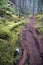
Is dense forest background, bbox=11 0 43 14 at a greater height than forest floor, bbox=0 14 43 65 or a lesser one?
lesser

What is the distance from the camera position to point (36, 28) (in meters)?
7.24

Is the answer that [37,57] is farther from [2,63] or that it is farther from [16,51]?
[2,63]

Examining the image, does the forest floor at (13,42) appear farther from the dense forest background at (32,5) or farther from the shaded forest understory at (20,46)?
the dense forest background at (32,5)

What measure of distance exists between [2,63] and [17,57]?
1.69 ft

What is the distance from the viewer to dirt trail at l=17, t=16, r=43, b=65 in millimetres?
5530

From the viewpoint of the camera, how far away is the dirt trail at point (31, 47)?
553 cm

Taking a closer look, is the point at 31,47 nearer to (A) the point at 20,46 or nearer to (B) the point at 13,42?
(A) the point at 20,46

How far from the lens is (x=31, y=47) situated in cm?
606

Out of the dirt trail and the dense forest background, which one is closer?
the dirt trail

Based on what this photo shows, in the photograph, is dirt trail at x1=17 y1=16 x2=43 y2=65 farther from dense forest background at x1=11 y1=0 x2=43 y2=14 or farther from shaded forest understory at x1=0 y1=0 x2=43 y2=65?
dense forest background at x1=11 y1=0 x2=43 y2=14

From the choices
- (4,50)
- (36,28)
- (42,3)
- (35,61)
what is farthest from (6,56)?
(42,3)

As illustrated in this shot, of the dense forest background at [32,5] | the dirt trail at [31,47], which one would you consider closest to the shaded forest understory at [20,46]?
the dirt trail at [31,47]

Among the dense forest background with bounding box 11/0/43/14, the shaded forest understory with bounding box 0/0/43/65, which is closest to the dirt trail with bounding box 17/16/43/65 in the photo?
the shaded forest understory with bounding box 0/0/43/65

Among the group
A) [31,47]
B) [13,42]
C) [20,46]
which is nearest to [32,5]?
[31,47]
